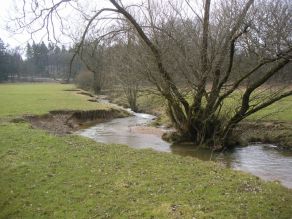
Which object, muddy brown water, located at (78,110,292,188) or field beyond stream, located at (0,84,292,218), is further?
muddy brown water, located at (78,110,292,188)

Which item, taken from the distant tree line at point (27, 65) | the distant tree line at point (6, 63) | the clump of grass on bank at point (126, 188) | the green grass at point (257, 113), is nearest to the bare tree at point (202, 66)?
the green grass at point (257, 113)

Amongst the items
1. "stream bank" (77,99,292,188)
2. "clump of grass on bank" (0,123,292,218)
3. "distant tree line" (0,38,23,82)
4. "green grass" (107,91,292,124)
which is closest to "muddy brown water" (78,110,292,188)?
"stream bank" (77,99,292,188)

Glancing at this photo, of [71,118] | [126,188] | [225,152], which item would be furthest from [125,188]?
[71,118]

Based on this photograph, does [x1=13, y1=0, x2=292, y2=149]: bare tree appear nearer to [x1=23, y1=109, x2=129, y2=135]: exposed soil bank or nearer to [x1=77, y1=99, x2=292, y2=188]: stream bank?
[x1=77, y1=99, x2=292, y2=188]: stream bank

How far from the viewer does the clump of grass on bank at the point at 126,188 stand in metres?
9.73

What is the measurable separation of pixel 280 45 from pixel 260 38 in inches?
43.1

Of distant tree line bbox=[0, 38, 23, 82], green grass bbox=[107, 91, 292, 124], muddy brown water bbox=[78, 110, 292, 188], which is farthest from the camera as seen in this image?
distant tree line bbox=[0, 38, 23, 82]

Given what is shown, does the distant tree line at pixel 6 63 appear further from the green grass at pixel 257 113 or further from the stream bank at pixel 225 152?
the stream bank at pixel 225 152

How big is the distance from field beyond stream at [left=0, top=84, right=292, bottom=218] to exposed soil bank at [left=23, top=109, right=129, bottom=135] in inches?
418

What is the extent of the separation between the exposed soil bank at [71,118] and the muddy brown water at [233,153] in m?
1.78

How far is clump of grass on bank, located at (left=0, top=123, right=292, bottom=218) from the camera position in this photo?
31.9 feet

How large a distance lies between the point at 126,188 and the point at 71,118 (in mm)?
20782

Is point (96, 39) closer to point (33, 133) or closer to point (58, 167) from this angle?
point (33, 133)

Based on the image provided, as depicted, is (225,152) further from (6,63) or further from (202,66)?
(6,63)
